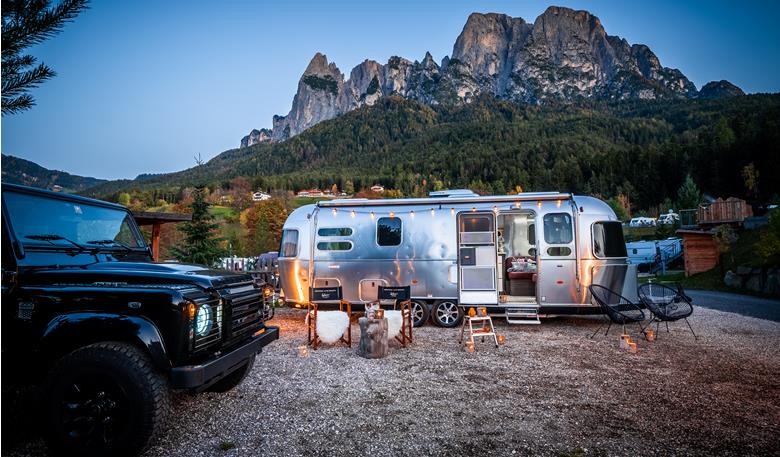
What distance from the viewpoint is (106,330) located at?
3.19 metres

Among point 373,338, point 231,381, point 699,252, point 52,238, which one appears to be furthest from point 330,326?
point 699,252

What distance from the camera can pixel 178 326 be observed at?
126 inches

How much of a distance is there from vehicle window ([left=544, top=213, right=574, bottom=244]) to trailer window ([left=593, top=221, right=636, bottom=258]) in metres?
0.54

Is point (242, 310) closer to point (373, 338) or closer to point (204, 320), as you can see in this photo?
point (204, 320)

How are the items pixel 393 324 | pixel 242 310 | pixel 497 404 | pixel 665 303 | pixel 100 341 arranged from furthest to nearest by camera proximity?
pixel 665 303 → pixel 393 324 → pixel 497 404 → pixel 242 310 → pixel 100 341

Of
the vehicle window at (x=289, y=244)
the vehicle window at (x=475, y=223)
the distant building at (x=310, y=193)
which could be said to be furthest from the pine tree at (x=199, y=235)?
the distant building at (x=310, y=193)

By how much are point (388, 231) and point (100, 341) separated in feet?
21.9

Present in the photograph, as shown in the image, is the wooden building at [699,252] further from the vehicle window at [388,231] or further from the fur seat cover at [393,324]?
the fur seat cover at [393,324]

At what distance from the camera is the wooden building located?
1922cm

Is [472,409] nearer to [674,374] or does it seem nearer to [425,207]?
[674,374]

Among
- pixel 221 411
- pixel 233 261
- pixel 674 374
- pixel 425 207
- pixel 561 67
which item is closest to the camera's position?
pixel 221 411

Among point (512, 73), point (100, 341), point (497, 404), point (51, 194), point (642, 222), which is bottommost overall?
point (497, 404)

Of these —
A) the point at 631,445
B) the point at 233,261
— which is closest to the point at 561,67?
the point at 233,261

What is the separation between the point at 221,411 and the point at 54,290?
2.11 m
